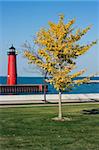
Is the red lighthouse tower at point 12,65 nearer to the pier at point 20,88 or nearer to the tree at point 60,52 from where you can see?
the pier at point 20,88

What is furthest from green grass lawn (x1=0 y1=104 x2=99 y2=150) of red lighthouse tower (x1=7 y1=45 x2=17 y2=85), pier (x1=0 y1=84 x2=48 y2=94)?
red lighthouse tower (x1=7 y1=45 x2=17 y2=85)

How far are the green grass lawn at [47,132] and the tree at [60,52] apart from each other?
5.34ft

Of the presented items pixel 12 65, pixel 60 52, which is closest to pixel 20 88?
pixel 12 65

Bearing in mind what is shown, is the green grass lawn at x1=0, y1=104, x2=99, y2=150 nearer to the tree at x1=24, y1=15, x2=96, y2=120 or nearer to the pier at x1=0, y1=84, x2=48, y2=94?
the tree at x1=24, y1=15, x2=96, y2=120

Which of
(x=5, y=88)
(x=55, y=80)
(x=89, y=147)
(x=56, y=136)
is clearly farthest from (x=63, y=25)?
(x=5, y=88)

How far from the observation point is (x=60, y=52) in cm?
1934

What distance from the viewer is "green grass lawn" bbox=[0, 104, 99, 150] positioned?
12.3m

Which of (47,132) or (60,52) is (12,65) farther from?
(47,132)

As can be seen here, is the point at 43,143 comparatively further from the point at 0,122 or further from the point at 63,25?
the point at 63,25

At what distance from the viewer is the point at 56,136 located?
14016 millimetres

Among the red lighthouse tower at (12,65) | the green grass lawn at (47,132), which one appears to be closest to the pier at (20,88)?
the red lighthouse tower at (12,65)

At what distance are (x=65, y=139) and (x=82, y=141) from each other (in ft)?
2.25

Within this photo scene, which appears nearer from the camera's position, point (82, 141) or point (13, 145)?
point (13, 145)

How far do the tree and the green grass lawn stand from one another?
1.63 metres
